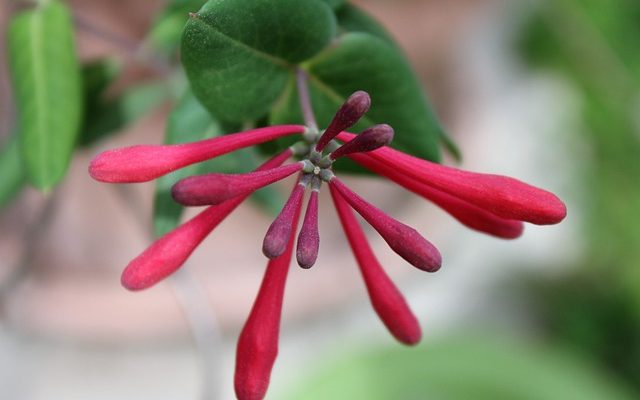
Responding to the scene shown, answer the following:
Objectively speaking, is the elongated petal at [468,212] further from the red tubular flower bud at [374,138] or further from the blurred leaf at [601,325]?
the blurred leaf at [601,325]

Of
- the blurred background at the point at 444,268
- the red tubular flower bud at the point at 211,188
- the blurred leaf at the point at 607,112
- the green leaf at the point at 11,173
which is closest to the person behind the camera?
the red tubular flower bud at the point at 211,188

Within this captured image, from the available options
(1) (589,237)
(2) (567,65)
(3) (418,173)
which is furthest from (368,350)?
(3) (418,173)

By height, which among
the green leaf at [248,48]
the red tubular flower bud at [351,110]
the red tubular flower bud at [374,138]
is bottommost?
the red tubular flower bud at [374,138]

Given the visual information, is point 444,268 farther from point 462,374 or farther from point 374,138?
point 374,138

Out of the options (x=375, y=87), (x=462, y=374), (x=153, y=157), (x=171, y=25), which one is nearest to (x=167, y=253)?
(x=153, y=157)

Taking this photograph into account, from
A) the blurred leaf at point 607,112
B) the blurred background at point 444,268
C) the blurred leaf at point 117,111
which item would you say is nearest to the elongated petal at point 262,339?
the blurred leaf at point 117,111
